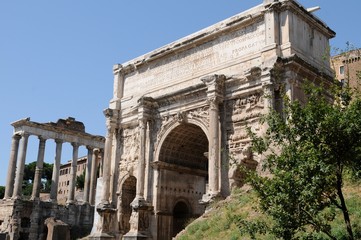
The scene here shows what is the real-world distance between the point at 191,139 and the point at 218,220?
8.83 metres

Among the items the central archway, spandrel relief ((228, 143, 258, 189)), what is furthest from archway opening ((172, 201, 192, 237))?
spandrel relief ((228, 143, 258, 189))

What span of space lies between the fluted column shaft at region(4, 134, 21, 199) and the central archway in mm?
20642

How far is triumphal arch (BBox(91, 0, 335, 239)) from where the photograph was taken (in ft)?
57.1

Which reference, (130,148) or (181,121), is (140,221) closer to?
(130,148)

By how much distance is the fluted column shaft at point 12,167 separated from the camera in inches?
1470

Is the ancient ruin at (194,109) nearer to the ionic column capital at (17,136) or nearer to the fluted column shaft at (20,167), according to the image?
the fluted column shaft at (20,167)

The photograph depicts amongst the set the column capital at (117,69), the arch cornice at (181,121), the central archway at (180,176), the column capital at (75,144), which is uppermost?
the column capital at (117,69)

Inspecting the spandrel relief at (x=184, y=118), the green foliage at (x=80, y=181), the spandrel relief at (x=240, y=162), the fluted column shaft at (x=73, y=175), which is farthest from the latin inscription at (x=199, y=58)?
the green foliage at (x=80, y=181)

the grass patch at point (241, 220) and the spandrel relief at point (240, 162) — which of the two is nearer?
the grass patch at point (241, 220)

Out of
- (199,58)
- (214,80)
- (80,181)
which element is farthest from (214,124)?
(80,181)

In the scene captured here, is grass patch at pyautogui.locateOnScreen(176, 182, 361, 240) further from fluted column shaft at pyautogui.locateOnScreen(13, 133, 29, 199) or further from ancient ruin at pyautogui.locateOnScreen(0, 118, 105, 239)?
fluted column shaft at pyautogui.locateOnScreen(13, 133, 29, 199)

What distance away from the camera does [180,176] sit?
22000 mm

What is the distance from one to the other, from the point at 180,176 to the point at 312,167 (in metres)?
15.2

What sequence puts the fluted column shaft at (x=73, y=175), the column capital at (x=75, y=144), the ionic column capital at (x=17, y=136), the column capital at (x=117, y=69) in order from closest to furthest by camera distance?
the column capital at (x=117, y=69), the ionic column capital at (x=17, y=136), the fluted column shaft at (x=73, y=175), the column capital at (x=75, y=144)
